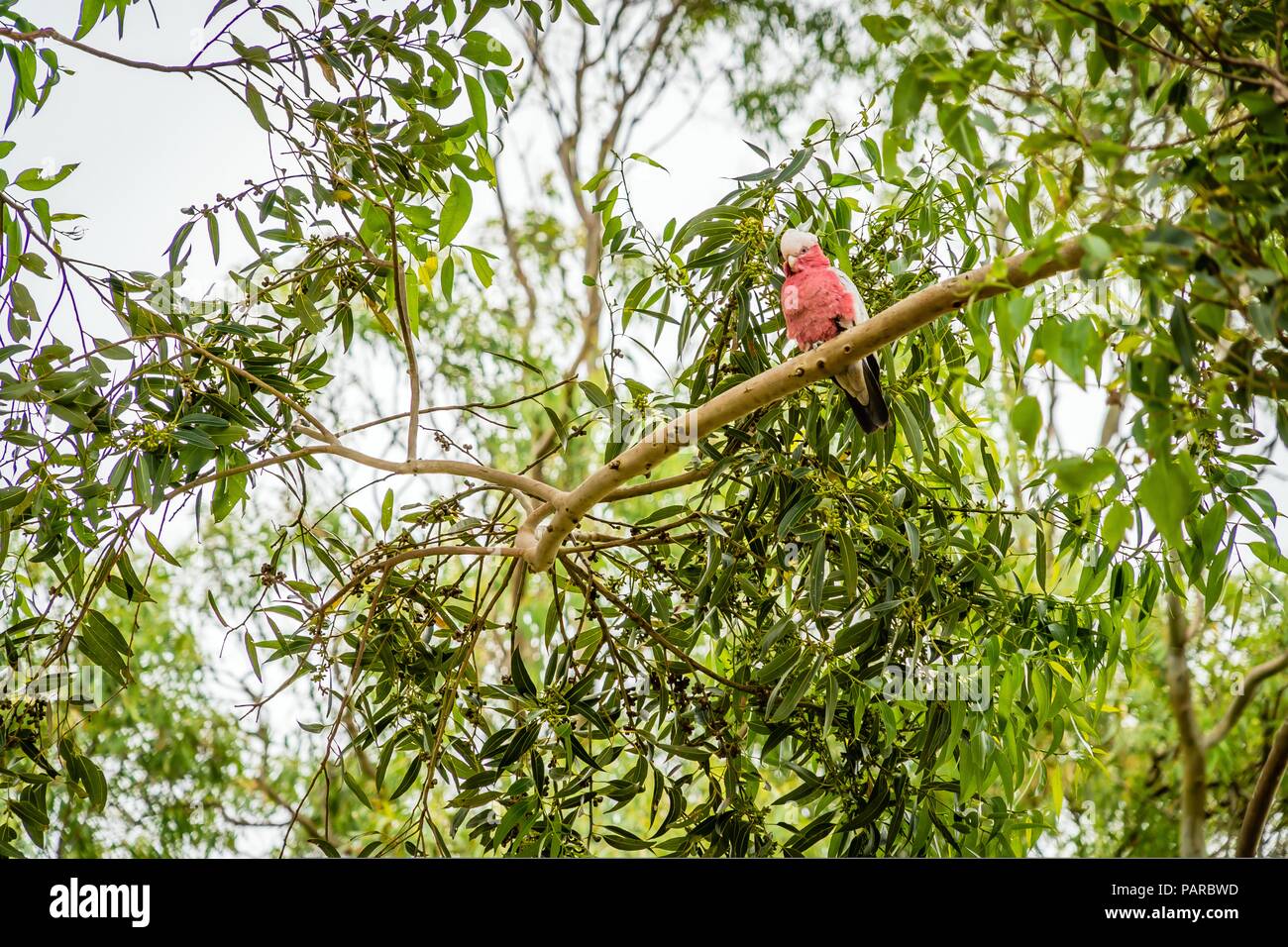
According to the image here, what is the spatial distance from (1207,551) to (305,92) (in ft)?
3.84

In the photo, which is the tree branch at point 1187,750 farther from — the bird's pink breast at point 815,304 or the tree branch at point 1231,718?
the bird's pink breast at point 815,304

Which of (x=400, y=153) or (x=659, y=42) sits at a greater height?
(x=659, y=42)

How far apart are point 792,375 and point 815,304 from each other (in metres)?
0.27

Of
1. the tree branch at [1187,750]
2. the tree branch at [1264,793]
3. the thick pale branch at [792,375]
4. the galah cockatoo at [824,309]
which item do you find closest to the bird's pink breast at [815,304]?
the galah cockatoo at [824,309]

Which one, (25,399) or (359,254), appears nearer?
(25,399)

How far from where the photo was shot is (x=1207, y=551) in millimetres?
1103

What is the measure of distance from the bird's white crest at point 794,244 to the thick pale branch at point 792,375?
263 millimetres

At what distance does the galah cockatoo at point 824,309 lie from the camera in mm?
1278

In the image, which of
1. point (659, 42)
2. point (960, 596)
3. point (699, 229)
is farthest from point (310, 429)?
point (659, 42)

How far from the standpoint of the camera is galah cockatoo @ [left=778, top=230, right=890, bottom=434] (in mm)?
1278

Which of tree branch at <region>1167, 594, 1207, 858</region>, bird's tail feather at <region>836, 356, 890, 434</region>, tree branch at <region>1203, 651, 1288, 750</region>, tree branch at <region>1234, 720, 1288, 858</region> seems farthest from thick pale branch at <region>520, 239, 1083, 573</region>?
tree branch at <region>1167, 594, 1207, 858</region>
